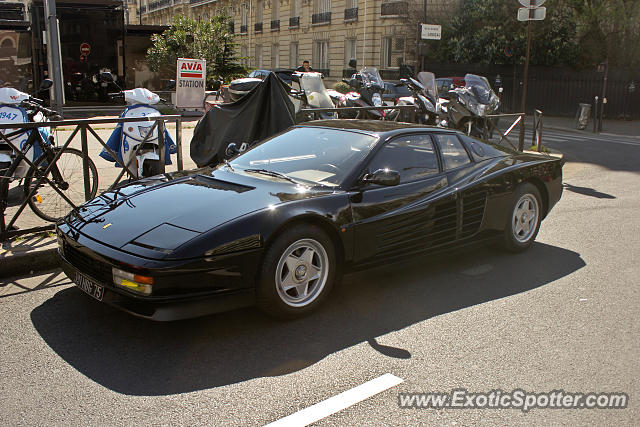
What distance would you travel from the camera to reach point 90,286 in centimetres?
416

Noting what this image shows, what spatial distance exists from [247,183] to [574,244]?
12.2 ft

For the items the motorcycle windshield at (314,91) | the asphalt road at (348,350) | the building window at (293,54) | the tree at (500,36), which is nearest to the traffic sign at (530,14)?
the motorcycle windshield at (314,91)

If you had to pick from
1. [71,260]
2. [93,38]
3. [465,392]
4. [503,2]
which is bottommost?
[465,392]

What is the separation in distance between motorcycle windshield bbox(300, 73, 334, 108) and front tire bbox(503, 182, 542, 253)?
256 inches

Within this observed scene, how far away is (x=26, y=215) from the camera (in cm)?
679

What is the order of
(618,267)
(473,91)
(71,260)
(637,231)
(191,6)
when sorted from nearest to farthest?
(71,260), (618,267), (637,231), (473,91), (191,6)

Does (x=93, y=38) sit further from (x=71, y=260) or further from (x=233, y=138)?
(x=71, y=260)

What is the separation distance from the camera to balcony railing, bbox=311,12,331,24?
4350 centimetres

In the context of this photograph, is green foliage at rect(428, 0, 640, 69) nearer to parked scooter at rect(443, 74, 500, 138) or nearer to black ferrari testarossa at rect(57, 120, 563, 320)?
parked scooter at rect(443, 74, 500, 138)

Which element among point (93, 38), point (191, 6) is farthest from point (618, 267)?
point (191, 6)

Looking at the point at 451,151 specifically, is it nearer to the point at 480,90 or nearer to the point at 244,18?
the point at 480,90

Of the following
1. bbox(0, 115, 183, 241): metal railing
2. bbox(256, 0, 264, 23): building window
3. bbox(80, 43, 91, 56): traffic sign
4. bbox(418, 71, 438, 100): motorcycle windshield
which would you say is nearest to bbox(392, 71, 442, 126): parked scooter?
bbox(418, 71, 438, 100): motorcycle windshield

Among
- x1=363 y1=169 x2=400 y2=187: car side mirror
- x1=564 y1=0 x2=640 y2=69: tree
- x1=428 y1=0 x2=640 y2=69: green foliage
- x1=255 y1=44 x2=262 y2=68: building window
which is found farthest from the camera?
x1=255 y1=44 x2=262 y2=68: building window

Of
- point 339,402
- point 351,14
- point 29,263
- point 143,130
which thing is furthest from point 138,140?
point 351,14
